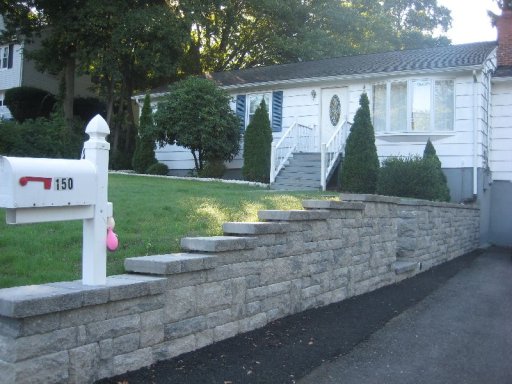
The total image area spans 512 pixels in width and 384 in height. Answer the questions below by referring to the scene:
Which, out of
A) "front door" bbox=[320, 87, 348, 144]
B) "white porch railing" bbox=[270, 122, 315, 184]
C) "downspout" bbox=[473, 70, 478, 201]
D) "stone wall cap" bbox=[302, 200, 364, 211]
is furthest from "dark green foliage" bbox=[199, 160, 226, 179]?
"stone wall cap" bbox=[302, 200, 364, 211]

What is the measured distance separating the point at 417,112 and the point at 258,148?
4.68 m

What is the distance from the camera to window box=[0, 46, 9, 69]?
3019 centimetres

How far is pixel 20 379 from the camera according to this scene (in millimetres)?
3039

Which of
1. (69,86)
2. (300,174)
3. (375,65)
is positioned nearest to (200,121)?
(300,174)

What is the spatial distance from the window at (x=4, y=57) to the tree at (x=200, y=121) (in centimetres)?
1681

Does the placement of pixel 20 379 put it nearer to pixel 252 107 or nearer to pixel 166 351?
pixel 166 351

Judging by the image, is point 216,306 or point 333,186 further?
point 333,186

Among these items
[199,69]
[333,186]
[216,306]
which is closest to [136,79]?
[199,69]

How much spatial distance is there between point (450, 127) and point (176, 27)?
11902mm

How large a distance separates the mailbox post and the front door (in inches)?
552

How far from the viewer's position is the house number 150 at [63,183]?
127 inches

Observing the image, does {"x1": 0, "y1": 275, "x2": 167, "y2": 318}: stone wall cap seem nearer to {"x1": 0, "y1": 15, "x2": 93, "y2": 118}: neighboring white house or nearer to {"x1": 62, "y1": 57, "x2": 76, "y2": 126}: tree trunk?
{"x1": 62, "y1": 57, "x2": 76, "y2": 126}: tree trunk

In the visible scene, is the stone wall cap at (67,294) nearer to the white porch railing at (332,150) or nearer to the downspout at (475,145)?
the white porch railing at (332,150)

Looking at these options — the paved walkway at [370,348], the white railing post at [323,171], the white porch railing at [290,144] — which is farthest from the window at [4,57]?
the paved walkway at [370,348]
